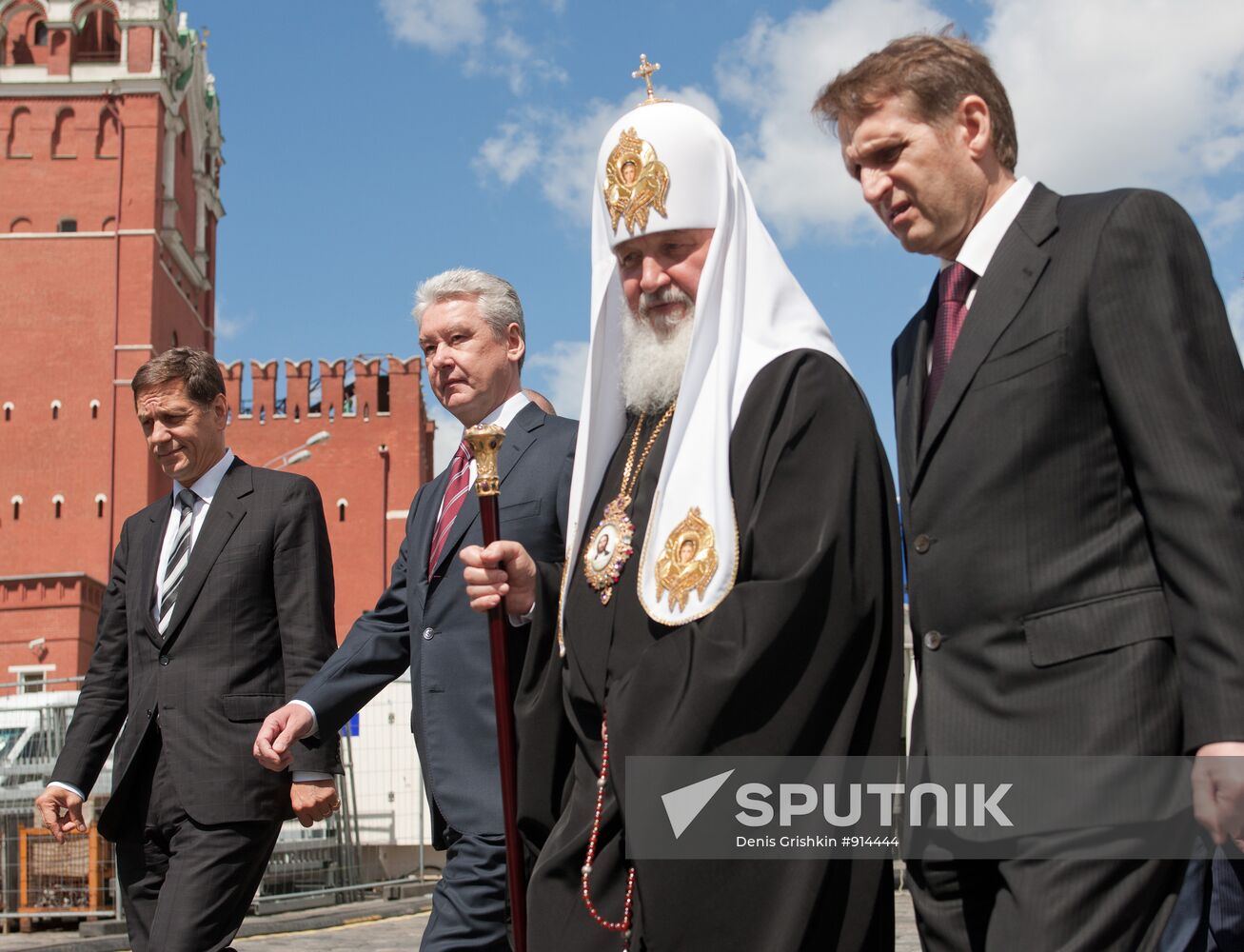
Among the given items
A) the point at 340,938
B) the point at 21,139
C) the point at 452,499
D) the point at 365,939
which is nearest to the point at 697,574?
the point at 452,499

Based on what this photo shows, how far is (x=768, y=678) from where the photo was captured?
2.62m

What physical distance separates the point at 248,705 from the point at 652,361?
2.08 metres

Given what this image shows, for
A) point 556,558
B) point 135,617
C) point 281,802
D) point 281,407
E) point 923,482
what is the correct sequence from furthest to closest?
1. point 281,407
2. point 135,617
3. point 281,802
4. point 556,558
5. point 923,482

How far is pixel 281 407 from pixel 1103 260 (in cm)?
5462

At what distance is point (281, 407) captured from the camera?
182 feet

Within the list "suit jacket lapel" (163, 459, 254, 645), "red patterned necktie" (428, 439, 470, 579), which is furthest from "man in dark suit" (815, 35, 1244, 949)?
"suit jacket lapel" (163, 459, 254, 645)

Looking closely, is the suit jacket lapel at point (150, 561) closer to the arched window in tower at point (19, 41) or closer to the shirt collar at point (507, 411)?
the shirt collar at point (507, 411)

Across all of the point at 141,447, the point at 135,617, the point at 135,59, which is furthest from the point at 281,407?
the point at 135,617

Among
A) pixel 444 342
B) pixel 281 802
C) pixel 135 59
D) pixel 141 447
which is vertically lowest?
pixel 281 802

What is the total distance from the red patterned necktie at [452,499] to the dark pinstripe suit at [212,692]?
469mm

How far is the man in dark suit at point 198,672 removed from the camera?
4445 millimetres

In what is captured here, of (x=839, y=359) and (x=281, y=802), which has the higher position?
(x=839, y=359)

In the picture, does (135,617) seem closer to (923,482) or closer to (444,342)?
(444,342)

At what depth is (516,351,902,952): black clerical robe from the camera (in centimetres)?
262
